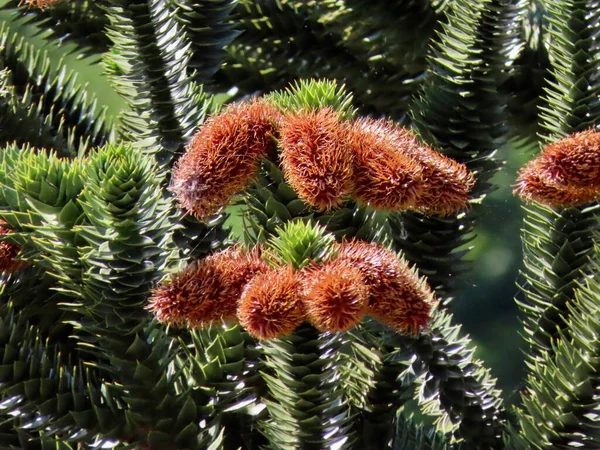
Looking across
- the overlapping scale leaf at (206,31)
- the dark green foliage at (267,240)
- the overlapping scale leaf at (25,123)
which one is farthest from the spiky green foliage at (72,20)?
the overlapping scale leaf at (206,31)

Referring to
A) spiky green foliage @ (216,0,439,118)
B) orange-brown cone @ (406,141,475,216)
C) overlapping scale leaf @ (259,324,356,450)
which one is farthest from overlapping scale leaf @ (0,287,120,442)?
spiky green foliage @ (216,0,439,118)

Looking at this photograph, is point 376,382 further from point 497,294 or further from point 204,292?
point 497,294

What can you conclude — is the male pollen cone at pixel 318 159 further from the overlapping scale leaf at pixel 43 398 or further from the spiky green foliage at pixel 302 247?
the overlapping scale leaf at pixel 43 398

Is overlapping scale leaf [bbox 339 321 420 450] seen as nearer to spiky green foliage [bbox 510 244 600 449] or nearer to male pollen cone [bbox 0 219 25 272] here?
spiky green foliage [bbox 510 244 600 449]

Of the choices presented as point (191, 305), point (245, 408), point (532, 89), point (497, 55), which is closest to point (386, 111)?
point (532, 89)

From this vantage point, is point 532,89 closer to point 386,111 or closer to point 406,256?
point 386,111

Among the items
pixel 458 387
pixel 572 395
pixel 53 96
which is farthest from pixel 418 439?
pixel 53 96
